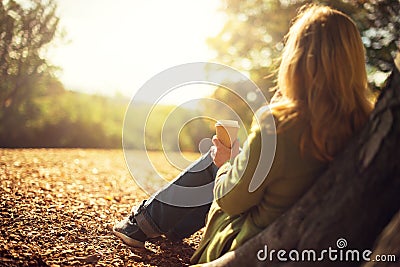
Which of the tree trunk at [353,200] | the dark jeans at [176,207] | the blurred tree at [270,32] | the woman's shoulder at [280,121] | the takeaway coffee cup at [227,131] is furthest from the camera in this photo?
the blurred tree at [270,32]

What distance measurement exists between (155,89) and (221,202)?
2.87 metres

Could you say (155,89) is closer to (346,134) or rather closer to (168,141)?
(346,134)

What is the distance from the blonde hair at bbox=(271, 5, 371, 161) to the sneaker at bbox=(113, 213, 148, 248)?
132 centimetres

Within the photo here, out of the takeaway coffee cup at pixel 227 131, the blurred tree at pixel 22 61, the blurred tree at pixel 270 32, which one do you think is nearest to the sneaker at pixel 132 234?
the takeaway coffee cup at pixel 227 131

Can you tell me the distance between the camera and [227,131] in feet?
6.77

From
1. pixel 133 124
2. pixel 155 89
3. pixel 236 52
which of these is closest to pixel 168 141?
pixel 133 124

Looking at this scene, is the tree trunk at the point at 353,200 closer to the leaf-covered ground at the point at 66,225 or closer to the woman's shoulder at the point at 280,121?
the woman's shoulder at the point at 280,121

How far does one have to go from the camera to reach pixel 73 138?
33.3ft

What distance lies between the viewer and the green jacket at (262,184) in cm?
157

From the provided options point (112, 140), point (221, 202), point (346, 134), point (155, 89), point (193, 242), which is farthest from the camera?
point (112, 140)

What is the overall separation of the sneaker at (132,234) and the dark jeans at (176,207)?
0.05 meters

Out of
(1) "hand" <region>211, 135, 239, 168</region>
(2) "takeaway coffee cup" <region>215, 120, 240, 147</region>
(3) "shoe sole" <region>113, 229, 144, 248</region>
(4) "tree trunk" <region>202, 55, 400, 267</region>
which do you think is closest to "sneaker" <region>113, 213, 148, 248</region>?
(3) "shoe sole" <region>113, 229, 144, 248</region>

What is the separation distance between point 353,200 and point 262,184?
0.37 m

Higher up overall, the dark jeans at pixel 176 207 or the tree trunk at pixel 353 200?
the tree trunk at pixel 353 200
